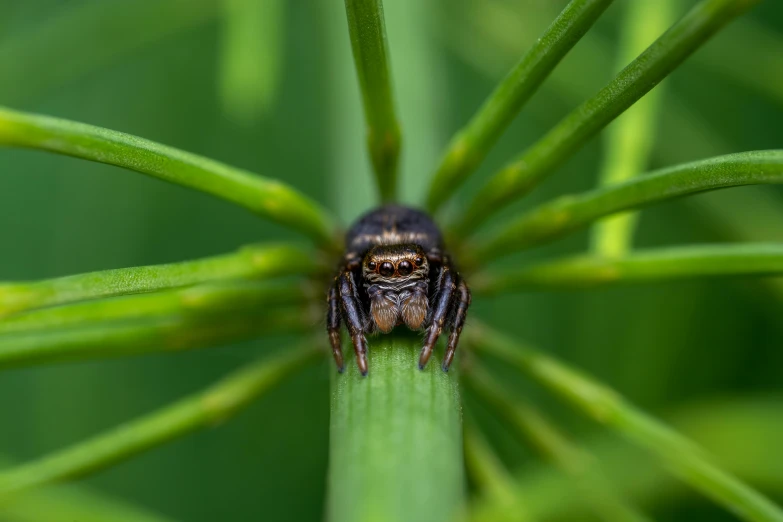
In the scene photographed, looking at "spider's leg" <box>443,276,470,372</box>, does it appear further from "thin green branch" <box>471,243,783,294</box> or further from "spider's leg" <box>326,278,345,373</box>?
"thin green branch" <box>471,243,783,294</box>

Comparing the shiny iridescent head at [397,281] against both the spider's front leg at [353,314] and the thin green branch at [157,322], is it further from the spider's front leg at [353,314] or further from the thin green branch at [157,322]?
the thin green branch at [157,322]

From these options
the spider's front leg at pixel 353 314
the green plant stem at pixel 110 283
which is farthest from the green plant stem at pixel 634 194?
the green plant stem at pixel 110 283

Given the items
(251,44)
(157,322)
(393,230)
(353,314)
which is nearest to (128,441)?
(157,322)

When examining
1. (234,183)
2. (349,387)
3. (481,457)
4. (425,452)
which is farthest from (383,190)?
(425,452)

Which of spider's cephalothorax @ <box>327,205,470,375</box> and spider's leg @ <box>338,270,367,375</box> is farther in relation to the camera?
spider's cephalothorax @ <box>327,205,470,375</box>

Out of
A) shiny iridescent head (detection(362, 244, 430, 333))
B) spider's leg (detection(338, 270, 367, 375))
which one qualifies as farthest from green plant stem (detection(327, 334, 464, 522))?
shiny iridescent head (detection(362, 244, 430, 333))

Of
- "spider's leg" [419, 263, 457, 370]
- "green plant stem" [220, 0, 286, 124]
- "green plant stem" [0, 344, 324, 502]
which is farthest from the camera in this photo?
"green plant stem" [220, 0, 286, 124]
